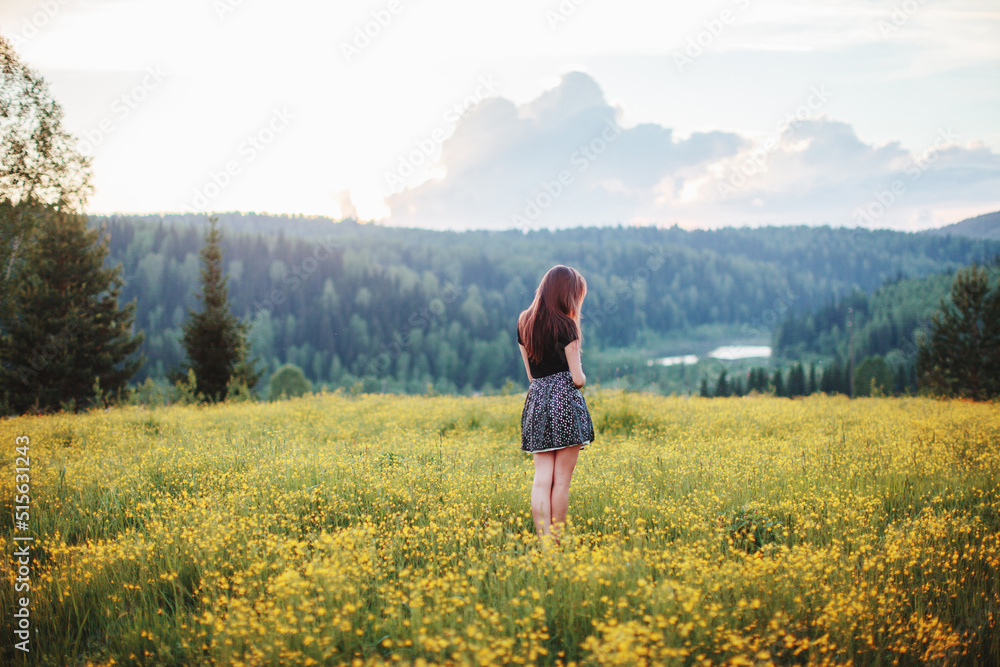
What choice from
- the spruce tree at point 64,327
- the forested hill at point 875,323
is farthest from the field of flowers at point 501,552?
the forested hill at point 875,323

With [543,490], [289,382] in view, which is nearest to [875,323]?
[289,382]

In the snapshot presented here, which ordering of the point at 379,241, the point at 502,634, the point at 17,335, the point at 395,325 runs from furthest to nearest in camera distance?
the point at 379,241 → the point at 395,325 → the point at 17,335 → the point at 502,634

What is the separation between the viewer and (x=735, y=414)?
11.6m

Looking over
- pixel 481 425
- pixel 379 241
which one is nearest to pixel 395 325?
pixel 379 241

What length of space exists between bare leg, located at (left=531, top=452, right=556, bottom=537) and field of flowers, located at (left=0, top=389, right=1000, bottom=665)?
8.6 inches

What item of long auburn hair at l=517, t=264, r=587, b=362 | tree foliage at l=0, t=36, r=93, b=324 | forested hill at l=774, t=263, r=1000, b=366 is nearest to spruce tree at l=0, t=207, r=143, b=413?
tree foliage at l=0, t=36, r=93, b=324

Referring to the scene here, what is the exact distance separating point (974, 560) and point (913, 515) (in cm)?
137

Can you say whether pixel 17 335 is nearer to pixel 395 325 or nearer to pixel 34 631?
pixel 34 631

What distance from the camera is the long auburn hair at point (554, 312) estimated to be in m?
5.08

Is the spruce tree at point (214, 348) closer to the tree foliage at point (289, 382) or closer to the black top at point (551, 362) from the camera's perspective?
the tree foliage at point (289, 382)

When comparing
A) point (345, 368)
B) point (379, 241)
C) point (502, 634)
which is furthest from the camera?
point (379, 241)

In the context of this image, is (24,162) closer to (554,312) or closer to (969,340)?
(554,312)

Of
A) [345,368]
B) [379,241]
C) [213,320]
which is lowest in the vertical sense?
[345,368]

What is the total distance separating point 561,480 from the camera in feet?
16.8
